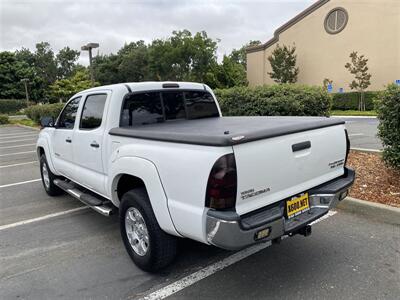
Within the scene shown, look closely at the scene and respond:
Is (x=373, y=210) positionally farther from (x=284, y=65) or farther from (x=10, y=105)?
(x=10, y=105)

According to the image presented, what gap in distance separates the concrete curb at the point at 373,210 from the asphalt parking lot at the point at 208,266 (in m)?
0.12

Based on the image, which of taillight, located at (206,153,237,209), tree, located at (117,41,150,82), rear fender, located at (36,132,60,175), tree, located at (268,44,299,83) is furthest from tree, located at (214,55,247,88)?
taillight, located at (206,153,237,209)

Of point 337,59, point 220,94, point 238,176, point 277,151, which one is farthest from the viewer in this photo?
point 337,59

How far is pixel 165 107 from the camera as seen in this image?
435 cm

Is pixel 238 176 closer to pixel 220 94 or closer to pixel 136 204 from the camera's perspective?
pixel 136 204

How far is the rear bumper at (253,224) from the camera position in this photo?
8.26 ft

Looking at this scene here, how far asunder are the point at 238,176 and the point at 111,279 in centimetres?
174

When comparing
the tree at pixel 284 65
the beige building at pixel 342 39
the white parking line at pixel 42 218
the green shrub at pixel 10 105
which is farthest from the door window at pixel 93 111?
the green shrub at pixel 10 105

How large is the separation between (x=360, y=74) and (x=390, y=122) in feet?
88.0

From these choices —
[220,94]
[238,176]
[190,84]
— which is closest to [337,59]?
[220,94]

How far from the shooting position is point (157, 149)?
2957 mm

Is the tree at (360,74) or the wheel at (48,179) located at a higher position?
the tree at (360,74)

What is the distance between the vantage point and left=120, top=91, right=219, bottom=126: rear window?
400 cm

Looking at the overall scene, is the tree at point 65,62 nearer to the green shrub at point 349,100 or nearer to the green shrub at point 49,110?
the green shrub at point 49,110
